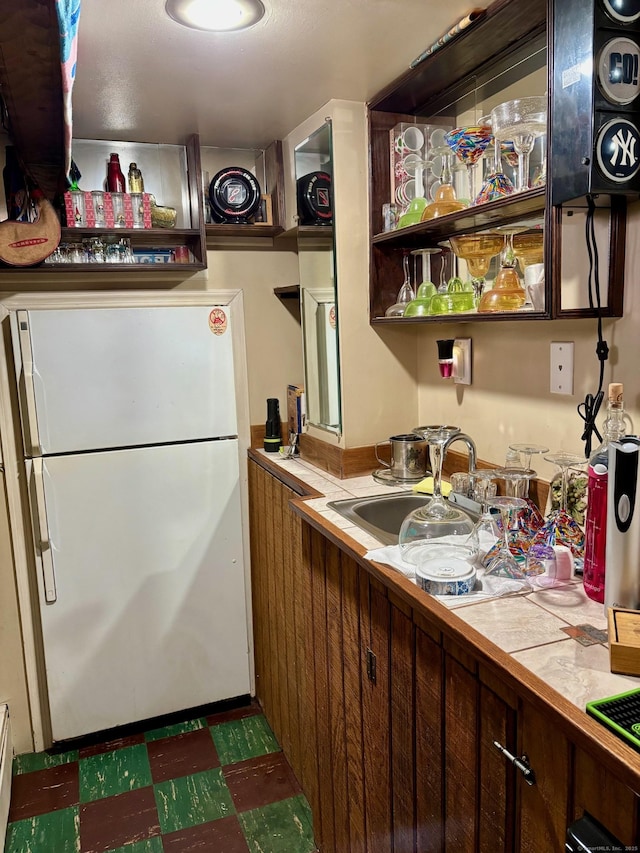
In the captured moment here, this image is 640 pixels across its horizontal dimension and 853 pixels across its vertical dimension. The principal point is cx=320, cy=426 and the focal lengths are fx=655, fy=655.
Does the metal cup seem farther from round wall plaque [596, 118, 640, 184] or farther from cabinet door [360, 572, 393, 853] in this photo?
round wall plaque [596, 118, 640, 184]

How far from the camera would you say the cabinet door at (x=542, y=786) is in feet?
3.13

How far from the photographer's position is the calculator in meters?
0.82

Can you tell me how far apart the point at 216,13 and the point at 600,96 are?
2.92 feet

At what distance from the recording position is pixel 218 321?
2.55 m

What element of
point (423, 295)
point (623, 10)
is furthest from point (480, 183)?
point (623, 10)

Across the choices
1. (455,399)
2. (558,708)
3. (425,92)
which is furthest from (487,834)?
(425,92)

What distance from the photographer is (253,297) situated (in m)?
2.79

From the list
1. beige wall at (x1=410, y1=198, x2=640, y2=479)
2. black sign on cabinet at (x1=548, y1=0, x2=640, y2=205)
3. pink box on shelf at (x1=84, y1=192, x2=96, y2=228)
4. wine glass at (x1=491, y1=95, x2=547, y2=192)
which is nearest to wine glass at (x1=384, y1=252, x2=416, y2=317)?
beige wall at (x1=410, y1=198, x2=640, y2=479)

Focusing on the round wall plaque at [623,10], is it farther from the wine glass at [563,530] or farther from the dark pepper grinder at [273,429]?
the dark pepper grinder at [273,429]

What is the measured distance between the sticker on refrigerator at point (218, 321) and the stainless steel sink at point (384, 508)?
0.95 m

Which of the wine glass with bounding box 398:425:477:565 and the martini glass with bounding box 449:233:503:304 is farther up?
the martini glass with bounding box 449:233:503:304

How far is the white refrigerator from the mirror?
342 millimetres

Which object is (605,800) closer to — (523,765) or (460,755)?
(523,765)

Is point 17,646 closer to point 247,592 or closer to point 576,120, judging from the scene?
point 247,592
